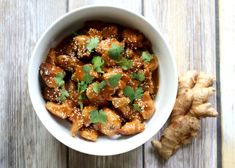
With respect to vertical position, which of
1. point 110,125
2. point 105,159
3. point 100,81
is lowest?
point 105,159

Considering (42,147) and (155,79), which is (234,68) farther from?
(42,147)

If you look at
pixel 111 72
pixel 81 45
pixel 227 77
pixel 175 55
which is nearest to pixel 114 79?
pixel 111 72

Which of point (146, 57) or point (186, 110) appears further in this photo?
point (186, 110)

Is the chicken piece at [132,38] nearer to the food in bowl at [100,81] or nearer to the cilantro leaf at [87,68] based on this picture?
the food in bowl at [100,81]

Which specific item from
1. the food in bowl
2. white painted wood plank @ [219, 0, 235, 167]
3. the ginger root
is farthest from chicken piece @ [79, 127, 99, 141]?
white painted wood plank @ [219, 0, 235, 167]

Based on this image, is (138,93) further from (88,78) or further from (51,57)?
(51,57)

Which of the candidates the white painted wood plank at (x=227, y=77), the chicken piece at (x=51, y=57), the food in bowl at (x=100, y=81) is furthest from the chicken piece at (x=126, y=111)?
the white painted wood plank at (x=227, y=77)
